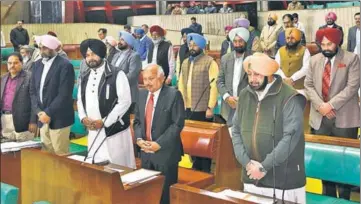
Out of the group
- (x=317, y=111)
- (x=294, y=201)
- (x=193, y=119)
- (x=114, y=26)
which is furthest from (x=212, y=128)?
(x=114, y=26)

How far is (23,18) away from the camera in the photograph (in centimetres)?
196

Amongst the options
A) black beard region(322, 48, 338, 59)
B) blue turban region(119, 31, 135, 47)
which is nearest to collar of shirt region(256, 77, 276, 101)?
black beard region(322, 48, 338, 59)

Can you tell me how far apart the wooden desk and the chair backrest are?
1.87ft

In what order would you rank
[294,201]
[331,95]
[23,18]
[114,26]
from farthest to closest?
[114,26] → [331,95] → [23,18] → [294,201]

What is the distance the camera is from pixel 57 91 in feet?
7.39

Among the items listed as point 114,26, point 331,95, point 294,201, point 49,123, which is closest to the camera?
point 294,201

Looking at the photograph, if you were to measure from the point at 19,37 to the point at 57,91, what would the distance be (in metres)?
0.30

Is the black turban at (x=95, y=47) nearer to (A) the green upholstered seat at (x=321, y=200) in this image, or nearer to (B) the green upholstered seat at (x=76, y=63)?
(B) the green upholstered seat at (x=76, y=63)

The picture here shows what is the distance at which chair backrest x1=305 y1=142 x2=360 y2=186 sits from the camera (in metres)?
1.92

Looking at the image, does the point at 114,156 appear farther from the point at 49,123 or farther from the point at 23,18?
the point at 23,18

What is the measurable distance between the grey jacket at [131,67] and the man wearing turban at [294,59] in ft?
1.99

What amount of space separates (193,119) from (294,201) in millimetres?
861

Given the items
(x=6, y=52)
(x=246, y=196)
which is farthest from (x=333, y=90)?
(x=6, y=52)

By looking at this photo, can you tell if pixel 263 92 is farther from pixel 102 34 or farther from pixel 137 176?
pixel 102 34
